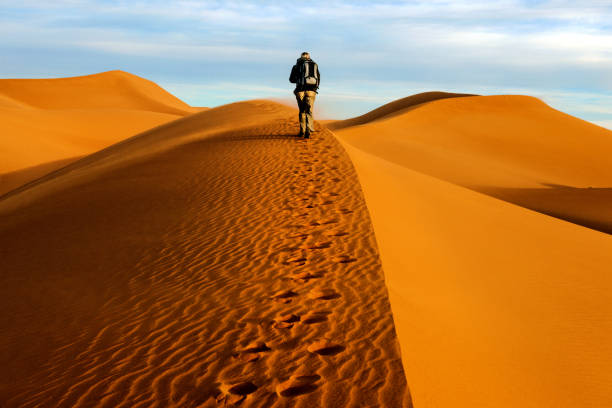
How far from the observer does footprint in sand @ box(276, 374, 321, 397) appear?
14.6 ft

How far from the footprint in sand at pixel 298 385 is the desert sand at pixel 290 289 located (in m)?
0.02

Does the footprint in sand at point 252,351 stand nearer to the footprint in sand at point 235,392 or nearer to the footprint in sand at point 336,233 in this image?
the footprint in sand at point 235,392

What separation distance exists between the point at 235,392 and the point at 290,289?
2.17m

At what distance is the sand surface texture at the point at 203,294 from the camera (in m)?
4.78

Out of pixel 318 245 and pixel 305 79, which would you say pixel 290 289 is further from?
pixel 305 79

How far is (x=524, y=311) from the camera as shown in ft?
24.6

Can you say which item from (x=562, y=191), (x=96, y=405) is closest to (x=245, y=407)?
(x=96, y=405)

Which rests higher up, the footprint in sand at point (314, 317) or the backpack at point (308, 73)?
the backpack at point (308, 73)

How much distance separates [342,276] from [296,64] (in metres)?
7.98

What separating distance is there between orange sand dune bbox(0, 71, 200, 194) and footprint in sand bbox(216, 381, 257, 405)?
81.7 feet

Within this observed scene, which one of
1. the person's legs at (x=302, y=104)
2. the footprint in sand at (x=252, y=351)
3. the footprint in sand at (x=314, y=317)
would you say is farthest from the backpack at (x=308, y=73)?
the footprint in sand at (x=252, y=351)

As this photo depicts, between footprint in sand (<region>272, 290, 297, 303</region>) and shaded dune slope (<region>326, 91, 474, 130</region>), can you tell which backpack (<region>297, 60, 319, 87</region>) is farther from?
shaded dune slope (<region>326, 91, 474, 130</region>)

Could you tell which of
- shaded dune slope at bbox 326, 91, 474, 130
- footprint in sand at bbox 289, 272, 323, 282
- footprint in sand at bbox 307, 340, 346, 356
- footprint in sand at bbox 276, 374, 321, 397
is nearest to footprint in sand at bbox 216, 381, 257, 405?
footprint in sand at bbox 276, 374, 321, 397

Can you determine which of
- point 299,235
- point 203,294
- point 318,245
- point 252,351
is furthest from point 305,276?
point 252,351
